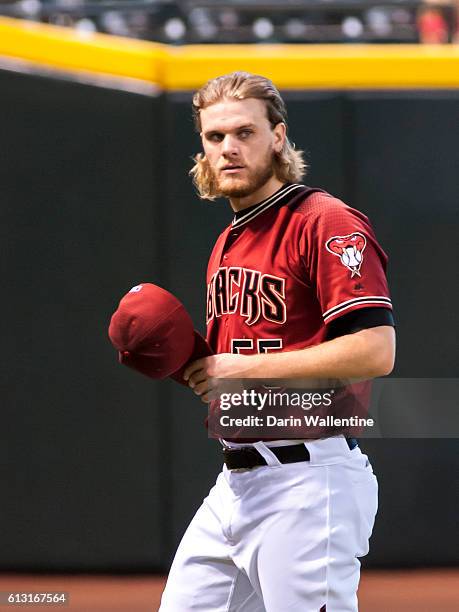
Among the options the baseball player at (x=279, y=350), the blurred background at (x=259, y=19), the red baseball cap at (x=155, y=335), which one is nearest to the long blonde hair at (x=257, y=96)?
the baseball player at (x=279, y=350)

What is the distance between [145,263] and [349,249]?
2.20 metres

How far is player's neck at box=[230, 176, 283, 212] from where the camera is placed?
7.56 feet

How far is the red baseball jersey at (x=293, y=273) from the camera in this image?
2.05m

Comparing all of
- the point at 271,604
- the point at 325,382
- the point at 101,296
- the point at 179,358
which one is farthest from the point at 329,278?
the point at 101,296

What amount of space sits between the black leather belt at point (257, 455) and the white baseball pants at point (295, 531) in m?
0.01

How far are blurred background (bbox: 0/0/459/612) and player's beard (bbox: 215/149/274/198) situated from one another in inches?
76.1

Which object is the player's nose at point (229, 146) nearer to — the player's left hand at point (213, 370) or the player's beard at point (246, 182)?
the player's beard at point (246, 182)

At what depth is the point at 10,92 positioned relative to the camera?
4.11 m

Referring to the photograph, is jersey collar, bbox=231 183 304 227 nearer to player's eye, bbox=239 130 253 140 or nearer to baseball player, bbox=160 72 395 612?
baseball player, bbox=160 72 395 612

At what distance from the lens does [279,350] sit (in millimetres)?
2168

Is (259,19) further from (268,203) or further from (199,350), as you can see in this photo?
(199,350)

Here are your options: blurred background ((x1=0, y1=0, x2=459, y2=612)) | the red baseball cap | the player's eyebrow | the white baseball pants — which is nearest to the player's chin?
the player's eyebrow

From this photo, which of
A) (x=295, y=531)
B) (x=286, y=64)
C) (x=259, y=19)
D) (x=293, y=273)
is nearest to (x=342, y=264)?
(x=293, y=273)

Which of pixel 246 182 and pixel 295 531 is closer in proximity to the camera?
pixel 295 531
